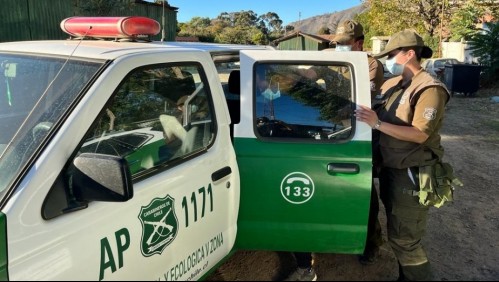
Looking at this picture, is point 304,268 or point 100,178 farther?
point 304,268

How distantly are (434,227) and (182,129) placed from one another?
3.22m

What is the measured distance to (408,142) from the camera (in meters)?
2.74

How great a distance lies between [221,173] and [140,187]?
60 cm

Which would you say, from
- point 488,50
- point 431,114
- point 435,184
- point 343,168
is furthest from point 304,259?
point 488,50

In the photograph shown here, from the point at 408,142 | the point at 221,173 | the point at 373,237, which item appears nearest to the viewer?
the point at 221,173

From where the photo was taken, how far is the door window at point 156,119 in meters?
1.95

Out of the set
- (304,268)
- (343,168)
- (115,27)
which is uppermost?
(115,27)

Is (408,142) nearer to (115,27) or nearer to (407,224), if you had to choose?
(407,224)

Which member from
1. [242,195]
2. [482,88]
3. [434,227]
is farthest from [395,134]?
[482,88]

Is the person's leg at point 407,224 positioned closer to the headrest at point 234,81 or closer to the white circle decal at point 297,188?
the white circle decal at point 297,188

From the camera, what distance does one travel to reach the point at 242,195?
100 inches

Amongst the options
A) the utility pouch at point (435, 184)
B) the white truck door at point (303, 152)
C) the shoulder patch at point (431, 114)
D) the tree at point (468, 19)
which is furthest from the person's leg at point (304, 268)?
the tree at point (468, 19)

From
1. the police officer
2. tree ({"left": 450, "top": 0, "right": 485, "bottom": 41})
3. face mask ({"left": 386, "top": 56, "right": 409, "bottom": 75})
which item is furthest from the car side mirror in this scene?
tree ({"left": 450, "top": 0, "right": 485, "bottom": 41})

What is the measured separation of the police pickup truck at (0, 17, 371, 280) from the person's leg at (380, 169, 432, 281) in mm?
438
